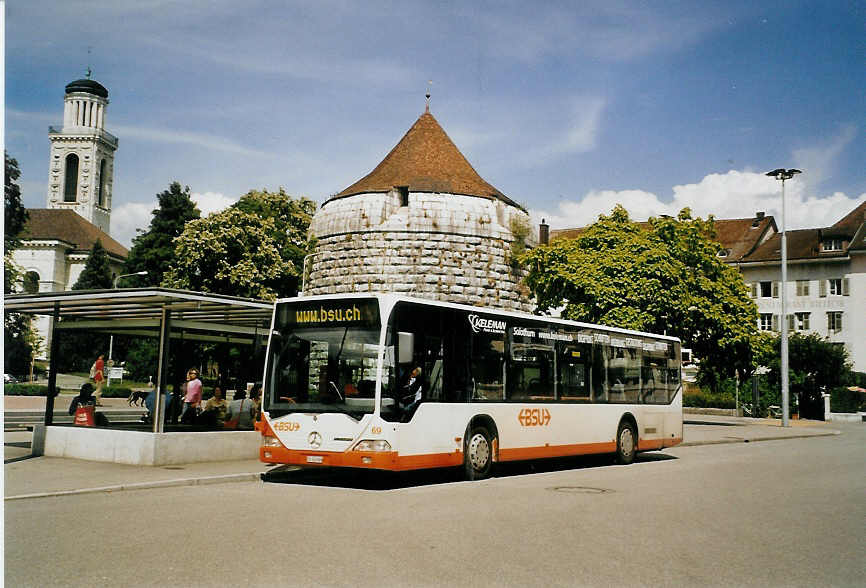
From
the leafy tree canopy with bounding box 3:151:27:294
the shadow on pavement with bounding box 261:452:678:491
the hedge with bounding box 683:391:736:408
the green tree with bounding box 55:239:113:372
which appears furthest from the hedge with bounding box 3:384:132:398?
the hedge with bounding box 683:391:736:408

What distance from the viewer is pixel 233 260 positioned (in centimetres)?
5259

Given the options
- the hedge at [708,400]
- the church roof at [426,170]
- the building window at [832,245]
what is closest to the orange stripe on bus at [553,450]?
the church roof at [426,170]

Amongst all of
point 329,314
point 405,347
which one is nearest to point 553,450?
point 405,347

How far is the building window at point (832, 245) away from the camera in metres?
70.1

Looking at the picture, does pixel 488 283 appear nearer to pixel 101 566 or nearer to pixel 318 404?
pixel 318 404

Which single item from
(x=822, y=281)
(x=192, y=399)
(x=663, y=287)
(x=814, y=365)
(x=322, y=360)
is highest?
(x=822, y=281)

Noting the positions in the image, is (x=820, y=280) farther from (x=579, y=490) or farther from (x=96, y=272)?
(x=96, y=272)

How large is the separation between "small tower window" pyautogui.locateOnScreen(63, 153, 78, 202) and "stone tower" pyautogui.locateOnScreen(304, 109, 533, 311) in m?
80.3

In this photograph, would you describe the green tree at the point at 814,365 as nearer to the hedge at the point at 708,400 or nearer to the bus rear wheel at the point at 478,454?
the hedge at the point at 708,400

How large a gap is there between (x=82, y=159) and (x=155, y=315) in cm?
11197

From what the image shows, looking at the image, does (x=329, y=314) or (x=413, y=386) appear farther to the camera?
(x=329, y=314)

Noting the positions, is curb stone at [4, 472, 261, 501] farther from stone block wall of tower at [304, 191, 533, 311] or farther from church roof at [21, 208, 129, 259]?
church roof at [21, 208, 129, 259]

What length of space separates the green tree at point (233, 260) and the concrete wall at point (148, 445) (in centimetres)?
3491

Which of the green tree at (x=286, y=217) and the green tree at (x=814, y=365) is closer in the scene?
the green tree at (x=814, y=365)
